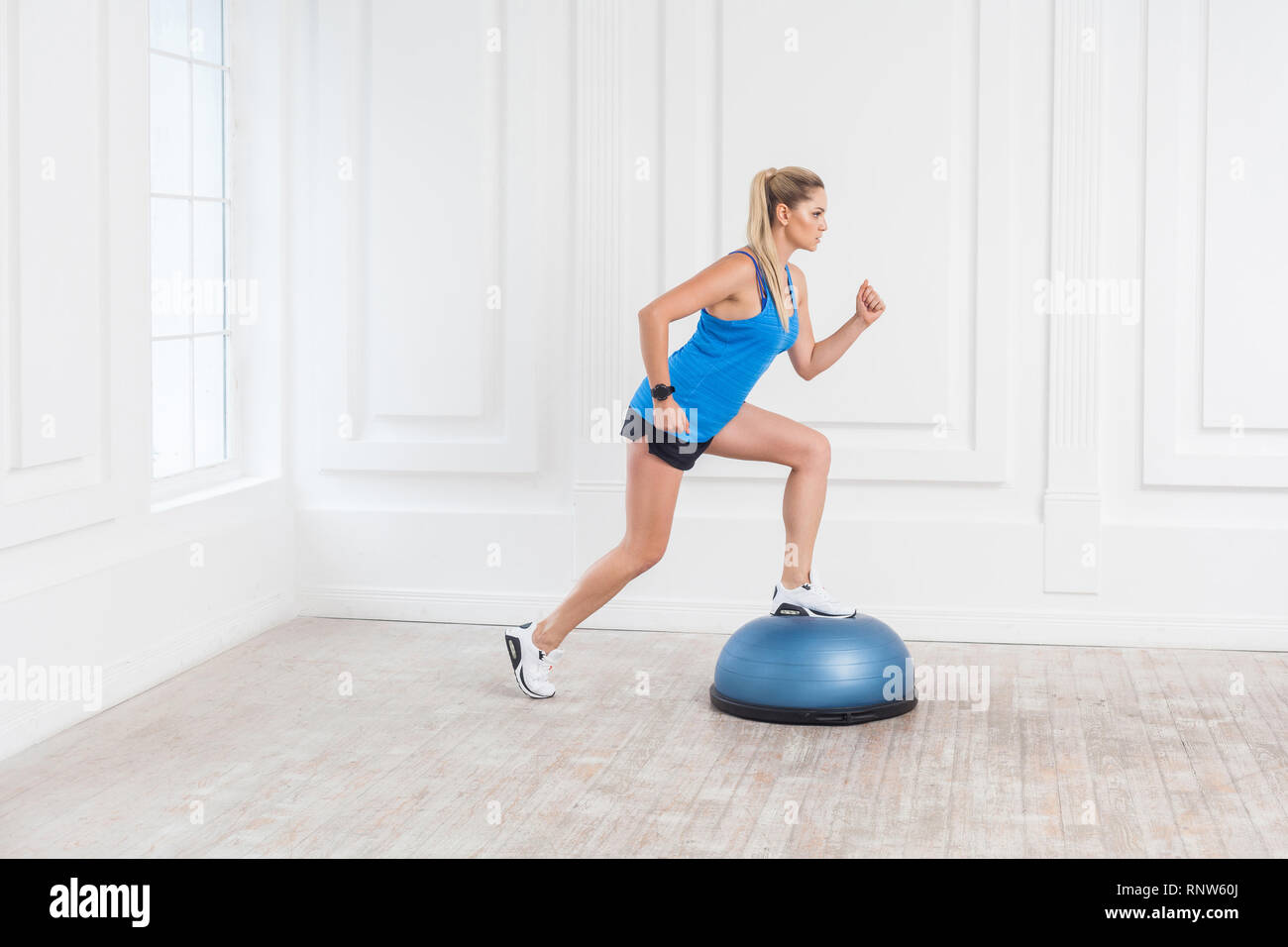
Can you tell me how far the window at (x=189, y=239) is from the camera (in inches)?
171

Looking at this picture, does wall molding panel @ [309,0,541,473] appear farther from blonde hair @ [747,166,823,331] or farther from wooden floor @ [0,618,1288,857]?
blonde hair @ [747,166,823,331]

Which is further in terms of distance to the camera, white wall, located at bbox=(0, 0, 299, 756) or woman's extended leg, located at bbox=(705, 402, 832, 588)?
woman's extended leg, located at bbox=(705, 402, 832, 588)

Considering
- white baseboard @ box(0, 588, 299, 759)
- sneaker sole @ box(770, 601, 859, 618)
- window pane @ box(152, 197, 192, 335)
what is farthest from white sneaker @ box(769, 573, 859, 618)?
window pane @ box(152, 197, 192, 335)

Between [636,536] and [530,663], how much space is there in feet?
1.65

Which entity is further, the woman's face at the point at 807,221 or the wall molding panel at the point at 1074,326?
the wall molding panel at the point at 1074,326

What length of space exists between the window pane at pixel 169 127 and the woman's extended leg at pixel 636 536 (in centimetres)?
179

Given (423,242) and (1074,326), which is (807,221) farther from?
(423,242)

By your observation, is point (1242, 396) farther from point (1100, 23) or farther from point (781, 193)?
point (781, 193)

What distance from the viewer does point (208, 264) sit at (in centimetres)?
466

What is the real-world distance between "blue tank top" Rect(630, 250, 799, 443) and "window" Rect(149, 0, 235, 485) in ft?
5.44

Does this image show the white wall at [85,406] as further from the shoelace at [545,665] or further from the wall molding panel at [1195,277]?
the wall molding panel at [1195,277]

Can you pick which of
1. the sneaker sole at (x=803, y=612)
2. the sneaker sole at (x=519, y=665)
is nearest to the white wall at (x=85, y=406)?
the sneaker sole at (x=519, y=665)

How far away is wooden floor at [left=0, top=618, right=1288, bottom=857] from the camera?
2.83m

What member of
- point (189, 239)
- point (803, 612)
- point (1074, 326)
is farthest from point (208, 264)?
point (1074, 326)
